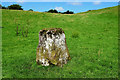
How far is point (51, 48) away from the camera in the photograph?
31.4 feet

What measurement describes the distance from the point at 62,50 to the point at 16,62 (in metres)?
4.05

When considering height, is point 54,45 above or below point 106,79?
above

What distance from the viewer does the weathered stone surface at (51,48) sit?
9578 millimetres

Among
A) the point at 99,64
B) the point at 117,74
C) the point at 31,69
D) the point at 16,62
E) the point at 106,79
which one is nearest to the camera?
the point at 106,79

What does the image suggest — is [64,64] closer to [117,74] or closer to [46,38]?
[46,38]

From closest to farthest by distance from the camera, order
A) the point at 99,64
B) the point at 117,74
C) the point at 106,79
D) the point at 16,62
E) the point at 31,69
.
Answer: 1. the point at 106,79
2. the point at 117,74
3. the point at 31,69
4. the point at 99,64
5. the point at 16,62

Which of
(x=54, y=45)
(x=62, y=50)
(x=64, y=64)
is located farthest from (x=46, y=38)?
(x=64, y=64)

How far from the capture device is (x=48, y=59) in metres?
9.65

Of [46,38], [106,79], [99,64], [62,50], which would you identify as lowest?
[106,79]

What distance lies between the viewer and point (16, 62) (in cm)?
1095

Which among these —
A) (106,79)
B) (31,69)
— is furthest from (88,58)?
(31,69)

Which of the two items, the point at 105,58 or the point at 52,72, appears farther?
the point at 105,58

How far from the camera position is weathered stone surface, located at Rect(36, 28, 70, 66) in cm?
958

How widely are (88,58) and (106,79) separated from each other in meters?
2.98
